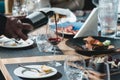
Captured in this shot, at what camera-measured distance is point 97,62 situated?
4.46 feet

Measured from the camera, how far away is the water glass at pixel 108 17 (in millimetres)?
2146

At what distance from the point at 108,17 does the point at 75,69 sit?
919mm

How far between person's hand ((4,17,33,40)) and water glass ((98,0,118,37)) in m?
0.69

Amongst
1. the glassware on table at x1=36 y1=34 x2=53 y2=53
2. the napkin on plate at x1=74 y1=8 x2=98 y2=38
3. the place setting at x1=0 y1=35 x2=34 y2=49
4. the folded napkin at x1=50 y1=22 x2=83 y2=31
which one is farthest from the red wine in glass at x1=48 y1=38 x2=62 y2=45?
the folded napkin at x1=50 y1=22 x2=83 y2=31

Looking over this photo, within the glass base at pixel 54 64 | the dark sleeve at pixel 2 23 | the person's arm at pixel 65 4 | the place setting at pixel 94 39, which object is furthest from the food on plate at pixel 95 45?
the person's arm at pixel 65 4

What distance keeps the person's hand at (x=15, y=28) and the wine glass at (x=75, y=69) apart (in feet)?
1.03

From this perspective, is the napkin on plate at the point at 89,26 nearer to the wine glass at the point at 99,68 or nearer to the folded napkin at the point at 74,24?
the folded napkin at the point at 74,24

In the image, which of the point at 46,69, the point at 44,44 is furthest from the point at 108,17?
the point at 46,69

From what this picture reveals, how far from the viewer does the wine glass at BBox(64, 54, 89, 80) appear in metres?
1.33

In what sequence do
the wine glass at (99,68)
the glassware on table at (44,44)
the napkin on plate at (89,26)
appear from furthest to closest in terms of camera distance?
1. the napkin on plate at (89,26)
2. the glassware on table at (44,44)
3. the wine glass at (99,68)

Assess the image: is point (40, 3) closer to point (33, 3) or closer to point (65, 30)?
point (33, 3)

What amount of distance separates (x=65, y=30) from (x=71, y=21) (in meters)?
0.28

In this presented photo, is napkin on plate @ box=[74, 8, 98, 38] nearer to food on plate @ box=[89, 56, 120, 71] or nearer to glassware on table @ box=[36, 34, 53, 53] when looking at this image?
glassware on table @ box=[36, 34, 53, 53]

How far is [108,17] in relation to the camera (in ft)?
7.22
